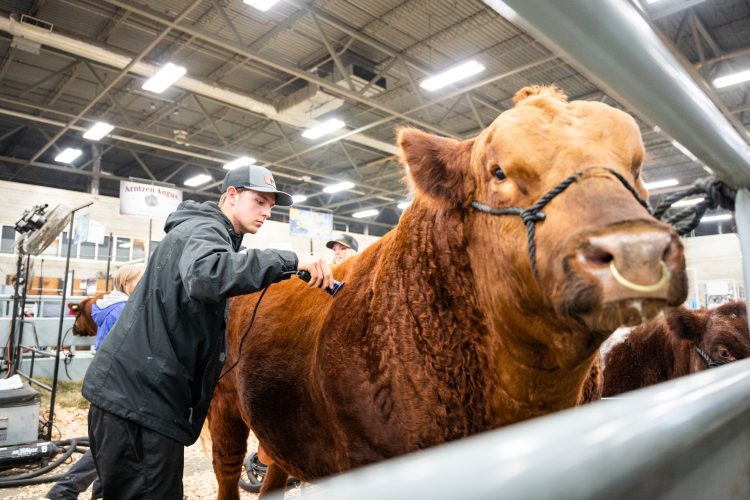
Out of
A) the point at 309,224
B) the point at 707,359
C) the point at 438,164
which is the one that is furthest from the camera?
the point at 309,224

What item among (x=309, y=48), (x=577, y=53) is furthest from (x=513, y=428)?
(x=309, y=48)

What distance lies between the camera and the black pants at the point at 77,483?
4.55m

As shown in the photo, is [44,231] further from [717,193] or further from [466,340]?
[717,193]

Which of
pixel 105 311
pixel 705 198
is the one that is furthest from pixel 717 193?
pixel 105 311

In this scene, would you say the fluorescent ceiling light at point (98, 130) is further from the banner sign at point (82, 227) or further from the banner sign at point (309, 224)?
the banner sign at point (82, 227)

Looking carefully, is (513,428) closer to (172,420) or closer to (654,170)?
(172,420)

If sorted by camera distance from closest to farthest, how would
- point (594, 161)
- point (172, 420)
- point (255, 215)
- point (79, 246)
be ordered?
point (594, 161)
point (172, 420)
point (255, 215)
point (79, 246)

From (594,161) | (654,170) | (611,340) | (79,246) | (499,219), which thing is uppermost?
(654,170)

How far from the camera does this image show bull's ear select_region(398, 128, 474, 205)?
2.00m

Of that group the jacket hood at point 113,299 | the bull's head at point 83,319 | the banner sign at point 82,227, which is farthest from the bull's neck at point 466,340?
the bull's head at point 83,319

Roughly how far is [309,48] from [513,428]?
13181 millimetres

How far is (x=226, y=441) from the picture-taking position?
3.49 m

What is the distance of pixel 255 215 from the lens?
8.87 feet

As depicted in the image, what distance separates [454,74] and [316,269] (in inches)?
402
